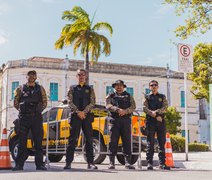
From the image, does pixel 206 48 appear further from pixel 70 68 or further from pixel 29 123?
pixel 29 123

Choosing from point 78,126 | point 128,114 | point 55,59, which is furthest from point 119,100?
point 55,59

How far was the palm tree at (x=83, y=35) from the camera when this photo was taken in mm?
25234

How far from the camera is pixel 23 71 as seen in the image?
1523 inches

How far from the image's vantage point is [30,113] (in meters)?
8.18

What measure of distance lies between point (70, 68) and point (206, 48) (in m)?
15.4

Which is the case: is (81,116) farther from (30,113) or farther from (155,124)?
(155,124)

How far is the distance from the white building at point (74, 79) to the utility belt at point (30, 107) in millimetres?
30862

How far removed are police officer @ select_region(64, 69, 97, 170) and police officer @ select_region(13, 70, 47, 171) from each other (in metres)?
0.58

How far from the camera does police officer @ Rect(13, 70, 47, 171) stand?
8156 millimetres

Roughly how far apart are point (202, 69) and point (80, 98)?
2164 centimetres

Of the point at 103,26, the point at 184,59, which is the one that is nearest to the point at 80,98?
the point at 184,59

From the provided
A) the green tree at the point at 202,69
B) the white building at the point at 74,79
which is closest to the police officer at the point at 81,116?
the green tree at the point at 202,69

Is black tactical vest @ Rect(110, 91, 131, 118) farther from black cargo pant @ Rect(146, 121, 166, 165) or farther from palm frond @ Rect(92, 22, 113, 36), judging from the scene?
palm frond @ Rect(92, 22, 113, 36)

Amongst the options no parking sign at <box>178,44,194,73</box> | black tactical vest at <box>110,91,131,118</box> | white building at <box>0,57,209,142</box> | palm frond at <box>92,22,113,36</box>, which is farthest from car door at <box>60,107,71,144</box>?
white building at <box>0,57,209,142</box>
